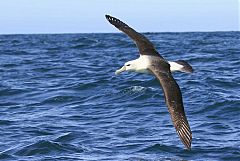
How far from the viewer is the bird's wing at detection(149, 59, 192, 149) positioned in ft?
26.9

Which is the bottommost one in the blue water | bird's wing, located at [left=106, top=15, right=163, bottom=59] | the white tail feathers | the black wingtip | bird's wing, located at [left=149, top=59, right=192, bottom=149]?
the blue water

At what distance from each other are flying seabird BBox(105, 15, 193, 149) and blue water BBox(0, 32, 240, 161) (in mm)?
932

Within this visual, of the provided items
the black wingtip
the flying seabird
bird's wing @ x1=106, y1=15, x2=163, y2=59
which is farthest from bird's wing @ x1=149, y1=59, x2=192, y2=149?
the black wingtip

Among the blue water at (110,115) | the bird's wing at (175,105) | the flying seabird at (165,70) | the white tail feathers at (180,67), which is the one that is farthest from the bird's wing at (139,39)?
the blue water at (110,115)

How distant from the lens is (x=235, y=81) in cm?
1569

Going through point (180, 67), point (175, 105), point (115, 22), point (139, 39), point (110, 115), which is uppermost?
point (115, 22)

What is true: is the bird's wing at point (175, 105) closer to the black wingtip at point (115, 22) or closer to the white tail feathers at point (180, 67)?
the white tail feathers at point (180, 67)

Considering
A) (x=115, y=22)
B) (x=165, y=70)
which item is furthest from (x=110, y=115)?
(x=165, y=70)

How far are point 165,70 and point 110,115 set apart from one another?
285 centimetres

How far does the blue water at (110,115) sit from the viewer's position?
9.55 meters

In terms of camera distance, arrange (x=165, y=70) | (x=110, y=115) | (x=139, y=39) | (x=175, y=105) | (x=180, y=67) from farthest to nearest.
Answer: (x=110, y=115) < (x=139, y=39) < (x=180, y=67) < (x=165, y=70) < (x=175, y=105)

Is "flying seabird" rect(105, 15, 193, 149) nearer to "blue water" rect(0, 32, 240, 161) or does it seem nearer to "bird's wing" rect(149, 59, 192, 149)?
"bird's wing" rect(149, 59, 192, 149)

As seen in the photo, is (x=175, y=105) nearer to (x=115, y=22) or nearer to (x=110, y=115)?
(x=115, y=22)

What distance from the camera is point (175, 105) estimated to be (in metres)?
8.55
